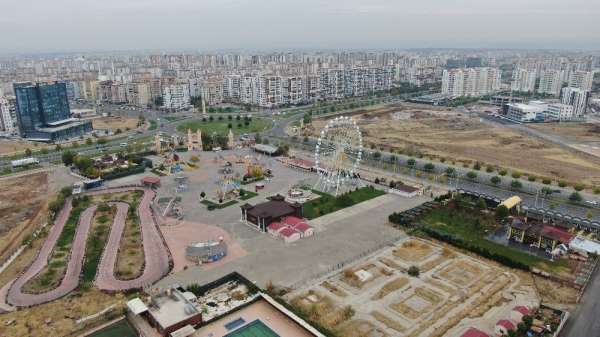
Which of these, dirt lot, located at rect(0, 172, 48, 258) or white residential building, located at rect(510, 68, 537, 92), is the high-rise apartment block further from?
dirt lot, located at rect(0, 172, 48, 258)

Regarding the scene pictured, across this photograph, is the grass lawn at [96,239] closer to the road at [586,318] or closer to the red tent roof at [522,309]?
the red tent roof at [522,309]

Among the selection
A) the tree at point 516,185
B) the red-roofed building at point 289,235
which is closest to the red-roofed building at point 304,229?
the red-roofed building at point 289,235

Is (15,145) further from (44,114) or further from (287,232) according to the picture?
(287,232)

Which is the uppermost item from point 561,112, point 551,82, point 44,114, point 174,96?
point 551,82

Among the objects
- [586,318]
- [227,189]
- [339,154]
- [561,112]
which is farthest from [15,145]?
[561,112]

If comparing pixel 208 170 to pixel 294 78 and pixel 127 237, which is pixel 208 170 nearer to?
pixel 127 237

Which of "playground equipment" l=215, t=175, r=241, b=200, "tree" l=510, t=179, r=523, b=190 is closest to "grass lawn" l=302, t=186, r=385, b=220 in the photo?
"playground equipment" l=215, t=175, r=241, b=200
